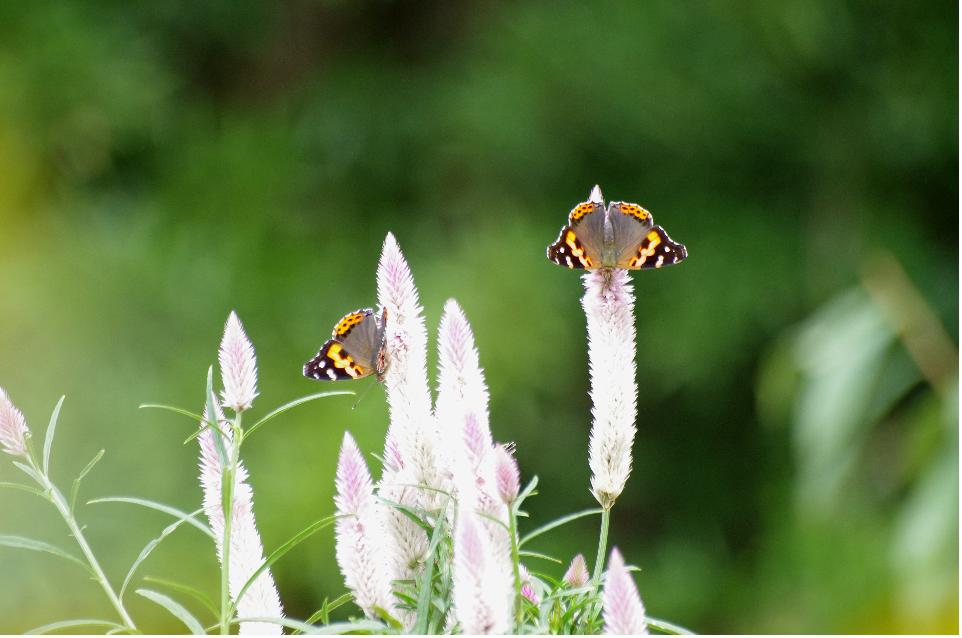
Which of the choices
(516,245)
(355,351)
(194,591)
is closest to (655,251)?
(355,351)

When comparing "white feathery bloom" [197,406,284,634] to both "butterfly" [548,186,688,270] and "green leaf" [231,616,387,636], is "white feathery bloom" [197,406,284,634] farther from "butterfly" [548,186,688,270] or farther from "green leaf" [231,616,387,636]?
"butterfly" [548,186,688,270]

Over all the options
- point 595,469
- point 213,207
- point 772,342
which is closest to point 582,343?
point 772,342

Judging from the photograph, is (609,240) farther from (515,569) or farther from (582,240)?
(515,569)

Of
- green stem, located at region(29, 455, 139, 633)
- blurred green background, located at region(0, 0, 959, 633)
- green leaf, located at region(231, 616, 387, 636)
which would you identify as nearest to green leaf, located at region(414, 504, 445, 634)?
green leaf, located at region(231, 616, 387, 636)

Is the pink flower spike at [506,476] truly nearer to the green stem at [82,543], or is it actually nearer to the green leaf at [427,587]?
the green leaf at [427,587]

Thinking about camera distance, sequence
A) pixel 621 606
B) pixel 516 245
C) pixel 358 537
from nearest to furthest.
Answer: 1. pixel 621 606
2. pixel 358 537
3. pixel 516 245

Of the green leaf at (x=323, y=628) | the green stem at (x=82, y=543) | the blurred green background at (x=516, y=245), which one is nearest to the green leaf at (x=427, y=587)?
the green leaf at (x=323, y=628)

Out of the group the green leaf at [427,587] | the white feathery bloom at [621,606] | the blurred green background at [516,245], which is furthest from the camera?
the blurred green background at [516,245]
